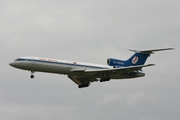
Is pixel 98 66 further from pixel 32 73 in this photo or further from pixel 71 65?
pixel 32 73

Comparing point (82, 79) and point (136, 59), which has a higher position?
point (136, 59)

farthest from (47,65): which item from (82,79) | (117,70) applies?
(82,79)

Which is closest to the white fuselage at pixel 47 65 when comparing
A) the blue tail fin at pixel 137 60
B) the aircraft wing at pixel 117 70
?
the aircraft wing at pixel 117 70

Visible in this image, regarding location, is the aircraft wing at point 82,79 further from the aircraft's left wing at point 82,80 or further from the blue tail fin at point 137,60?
the blue tail fin at point 137,60

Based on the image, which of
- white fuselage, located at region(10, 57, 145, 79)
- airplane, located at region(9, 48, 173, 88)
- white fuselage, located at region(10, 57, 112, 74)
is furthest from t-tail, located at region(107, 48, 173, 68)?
white fuselage, located at region(10, 57, 112, 74)

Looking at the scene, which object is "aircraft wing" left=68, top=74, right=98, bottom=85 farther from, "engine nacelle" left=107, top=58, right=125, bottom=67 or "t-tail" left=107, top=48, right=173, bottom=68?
"t-tail" left=107, top=48, right=173, bottom=68

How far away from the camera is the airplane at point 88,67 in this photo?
207ft

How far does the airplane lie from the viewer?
63031 mm

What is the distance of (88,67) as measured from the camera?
6569 cm

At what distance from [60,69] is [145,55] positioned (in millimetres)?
12344

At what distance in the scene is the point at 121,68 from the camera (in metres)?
65.3

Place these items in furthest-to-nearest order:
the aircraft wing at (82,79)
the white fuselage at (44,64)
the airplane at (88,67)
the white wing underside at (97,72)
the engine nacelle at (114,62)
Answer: the aircraft wing at (82,79), the engine nacelle at (114,62), the white wing underside at (97,72), the airplane at (88,67), the white fuselage at (44,64)

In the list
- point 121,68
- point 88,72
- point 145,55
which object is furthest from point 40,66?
point 145,55

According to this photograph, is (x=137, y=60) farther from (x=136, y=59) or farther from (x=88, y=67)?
(x=88, y=67)
